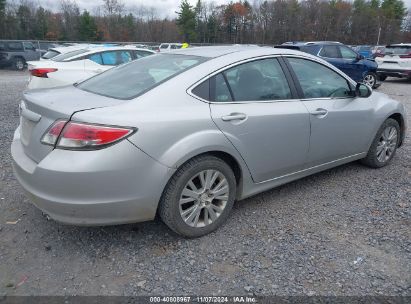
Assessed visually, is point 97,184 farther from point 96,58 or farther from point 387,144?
point 96,58

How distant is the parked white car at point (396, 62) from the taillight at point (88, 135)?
49.5 ft

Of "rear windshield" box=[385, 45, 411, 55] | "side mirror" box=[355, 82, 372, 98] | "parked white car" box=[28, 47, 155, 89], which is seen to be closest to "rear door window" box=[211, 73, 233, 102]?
"side mirror" box=[355, 82, 372, 98]

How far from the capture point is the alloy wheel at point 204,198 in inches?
116

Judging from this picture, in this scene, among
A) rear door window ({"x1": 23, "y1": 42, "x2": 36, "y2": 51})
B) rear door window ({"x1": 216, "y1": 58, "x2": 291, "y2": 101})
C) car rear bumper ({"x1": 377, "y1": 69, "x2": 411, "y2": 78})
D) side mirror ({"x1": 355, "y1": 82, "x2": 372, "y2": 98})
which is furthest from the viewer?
rear door window ({"x1": 23, "y1": 42, "x2": 36, "y2": 51})

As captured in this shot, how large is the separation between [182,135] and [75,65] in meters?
5.86

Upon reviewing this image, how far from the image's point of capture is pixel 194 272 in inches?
105

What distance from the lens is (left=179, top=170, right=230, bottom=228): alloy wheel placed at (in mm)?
2943

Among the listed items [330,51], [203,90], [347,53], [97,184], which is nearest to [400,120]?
[203,90]

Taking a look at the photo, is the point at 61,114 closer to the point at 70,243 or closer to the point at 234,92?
the point at 70,243

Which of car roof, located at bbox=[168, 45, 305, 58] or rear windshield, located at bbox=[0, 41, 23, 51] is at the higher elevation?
car roof, located at bbox=[168, 45, 305, 58]

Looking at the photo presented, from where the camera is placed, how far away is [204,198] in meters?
3.05

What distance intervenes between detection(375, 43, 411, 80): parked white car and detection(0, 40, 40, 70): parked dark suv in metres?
18.9

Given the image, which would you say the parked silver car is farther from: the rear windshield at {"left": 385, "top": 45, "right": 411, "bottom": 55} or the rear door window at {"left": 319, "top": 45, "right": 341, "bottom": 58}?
the rear windshield at {"left": 385, "top": 45, "right": 411, "bottom": 55}

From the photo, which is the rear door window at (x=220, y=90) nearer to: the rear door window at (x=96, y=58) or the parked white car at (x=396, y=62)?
the rear door window at (x=96, y=58)
